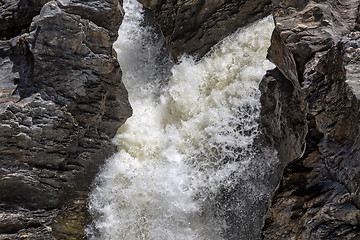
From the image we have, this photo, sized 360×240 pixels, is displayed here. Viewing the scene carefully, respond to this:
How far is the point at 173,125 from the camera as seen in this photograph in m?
4.78

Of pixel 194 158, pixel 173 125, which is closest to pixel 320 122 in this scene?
pixel 194 158

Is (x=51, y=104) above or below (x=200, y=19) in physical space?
below

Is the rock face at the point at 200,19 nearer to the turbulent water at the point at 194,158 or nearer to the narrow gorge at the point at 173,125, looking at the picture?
the narrow gorge at the point at 173,125

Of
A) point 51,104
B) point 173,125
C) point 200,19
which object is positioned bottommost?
point 173,125

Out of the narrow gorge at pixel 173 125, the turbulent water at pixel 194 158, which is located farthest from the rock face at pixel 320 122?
the turbulent water at pixel 194 158

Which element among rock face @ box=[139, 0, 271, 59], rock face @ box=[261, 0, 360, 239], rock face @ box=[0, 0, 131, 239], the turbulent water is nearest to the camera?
rock face @ box=[261, 0, 360, 239]

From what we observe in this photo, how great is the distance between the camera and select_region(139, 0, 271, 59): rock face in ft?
16.4

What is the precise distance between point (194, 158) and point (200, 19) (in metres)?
1.93

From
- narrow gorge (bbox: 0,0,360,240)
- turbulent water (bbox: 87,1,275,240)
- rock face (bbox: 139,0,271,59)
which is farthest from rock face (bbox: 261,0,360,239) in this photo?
rock face (bbox: 139,0,271,59)

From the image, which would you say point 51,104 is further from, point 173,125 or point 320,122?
point 320,122

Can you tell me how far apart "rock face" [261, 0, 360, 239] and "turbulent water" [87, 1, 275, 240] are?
867 mm

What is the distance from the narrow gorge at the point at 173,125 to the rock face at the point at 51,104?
0.01 m

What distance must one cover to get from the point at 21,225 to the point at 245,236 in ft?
7.14

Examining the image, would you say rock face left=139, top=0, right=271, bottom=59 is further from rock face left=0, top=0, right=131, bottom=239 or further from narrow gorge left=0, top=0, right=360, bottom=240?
rock face left=0, top=0, right=131, bottom=239
